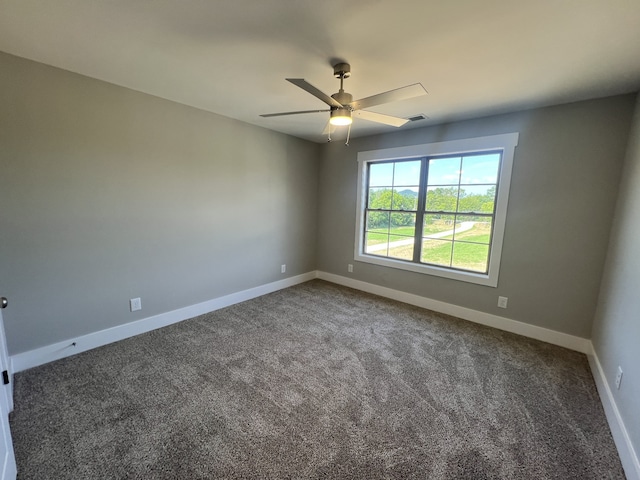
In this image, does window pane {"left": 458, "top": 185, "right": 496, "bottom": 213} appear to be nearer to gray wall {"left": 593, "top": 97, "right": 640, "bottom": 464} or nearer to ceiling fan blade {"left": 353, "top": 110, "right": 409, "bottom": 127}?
gray wall {"left": 593, "top": 97, "right": 640, "bottom": 464}

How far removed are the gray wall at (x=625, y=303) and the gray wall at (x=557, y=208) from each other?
0.13 m

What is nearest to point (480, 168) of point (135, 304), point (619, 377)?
point (619, 377)

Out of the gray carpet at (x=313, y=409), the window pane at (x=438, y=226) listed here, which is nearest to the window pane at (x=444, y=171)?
the window pane at (x=438, y=226)

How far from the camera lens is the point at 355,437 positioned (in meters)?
1.62

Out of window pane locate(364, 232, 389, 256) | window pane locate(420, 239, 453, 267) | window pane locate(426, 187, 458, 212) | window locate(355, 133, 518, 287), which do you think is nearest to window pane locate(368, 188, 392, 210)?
window locate(355, 133, 518, 287)

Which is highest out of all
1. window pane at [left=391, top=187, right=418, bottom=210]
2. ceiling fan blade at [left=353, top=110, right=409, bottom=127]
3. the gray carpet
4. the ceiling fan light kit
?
ceiling fan blade at [left=353, top=110, right=409, bottom=127]

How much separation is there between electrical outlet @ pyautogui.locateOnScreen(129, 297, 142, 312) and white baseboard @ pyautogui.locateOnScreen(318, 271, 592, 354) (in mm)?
2864

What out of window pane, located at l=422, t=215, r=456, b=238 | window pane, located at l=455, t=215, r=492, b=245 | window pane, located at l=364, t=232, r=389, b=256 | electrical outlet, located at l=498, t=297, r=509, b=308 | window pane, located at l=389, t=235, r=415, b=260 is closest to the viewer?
electrical outlet, located at l=498, t=297, r=509, b=308

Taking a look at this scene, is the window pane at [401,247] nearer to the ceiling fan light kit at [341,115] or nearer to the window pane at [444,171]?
the window pane at [444,171]

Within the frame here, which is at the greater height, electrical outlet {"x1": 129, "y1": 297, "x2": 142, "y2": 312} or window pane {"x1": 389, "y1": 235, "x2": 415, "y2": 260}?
window pane {"x1": 389, "y1": 235, "x2": 415, "y2": 260}

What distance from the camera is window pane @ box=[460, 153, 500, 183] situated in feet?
10.1

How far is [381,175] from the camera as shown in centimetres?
405

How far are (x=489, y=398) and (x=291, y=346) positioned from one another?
1.66 m

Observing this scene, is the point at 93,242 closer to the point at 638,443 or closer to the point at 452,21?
the point at 452,21
